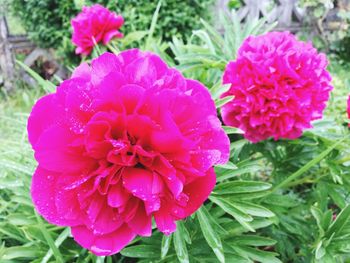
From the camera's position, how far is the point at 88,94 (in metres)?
0.61

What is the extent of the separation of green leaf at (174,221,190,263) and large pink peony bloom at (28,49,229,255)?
0.19m

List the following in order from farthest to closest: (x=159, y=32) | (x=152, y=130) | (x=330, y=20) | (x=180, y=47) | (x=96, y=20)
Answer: (x=330, y=20), (x=159, y=32), (x=96, y=20), (x=180, y=47), (x=152, y=130)

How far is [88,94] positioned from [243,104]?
488 millimetres

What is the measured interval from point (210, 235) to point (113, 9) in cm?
290

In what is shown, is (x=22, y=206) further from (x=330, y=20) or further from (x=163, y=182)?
(x=330, y=20)

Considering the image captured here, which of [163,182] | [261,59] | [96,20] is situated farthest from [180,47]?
[163,182]

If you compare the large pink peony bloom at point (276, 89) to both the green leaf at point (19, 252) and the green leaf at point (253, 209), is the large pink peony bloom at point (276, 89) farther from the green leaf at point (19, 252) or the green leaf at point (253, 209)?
the green leaf at point (19, 252)

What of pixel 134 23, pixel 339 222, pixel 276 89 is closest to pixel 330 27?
pixel 134 23

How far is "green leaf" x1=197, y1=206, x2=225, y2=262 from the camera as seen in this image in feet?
2.54

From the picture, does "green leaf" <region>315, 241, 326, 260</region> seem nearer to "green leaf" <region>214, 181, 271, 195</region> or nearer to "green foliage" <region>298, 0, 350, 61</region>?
"green leaf" <region>214, 181, 271, 195</region>

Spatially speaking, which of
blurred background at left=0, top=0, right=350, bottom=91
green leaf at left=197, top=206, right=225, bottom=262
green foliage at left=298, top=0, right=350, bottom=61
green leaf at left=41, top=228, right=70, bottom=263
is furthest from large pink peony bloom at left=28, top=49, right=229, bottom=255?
green foliage at left=298, top=0, right=350, bottom=61

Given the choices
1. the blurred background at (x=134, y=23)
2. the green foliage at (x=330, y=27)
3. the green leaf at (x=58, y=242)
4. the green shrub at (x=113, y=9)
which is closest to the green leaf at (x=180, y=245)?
the green leaf at (x=58, y=242)

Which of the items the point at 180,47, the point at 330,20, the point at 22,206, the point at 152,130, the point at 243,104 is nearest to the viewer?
the point at 152,130

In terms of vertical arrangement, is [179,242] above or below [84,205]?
below
